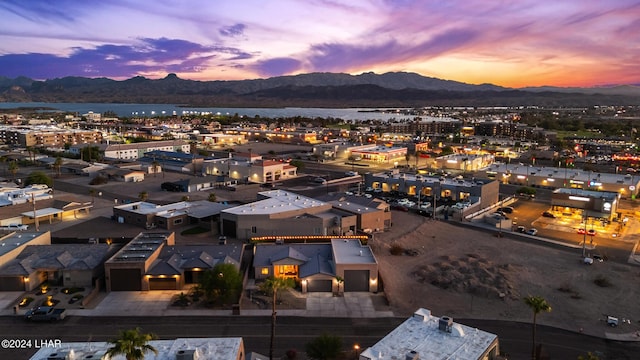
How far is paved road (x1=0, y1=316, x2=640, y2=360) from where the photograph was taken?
77.7 feet

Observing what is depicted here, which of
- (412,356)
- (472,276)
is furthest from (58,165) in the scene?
(412,356)

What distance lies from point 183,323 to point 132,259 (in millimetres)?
7531

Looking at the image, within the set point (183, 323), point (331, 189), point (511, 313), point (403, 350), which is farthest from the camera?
point (331, 189)

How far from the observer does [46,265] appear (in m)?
30.8

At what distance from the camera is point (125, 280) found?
30.0 metres

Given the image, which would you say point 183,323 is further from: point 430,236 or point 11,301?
point 430,236

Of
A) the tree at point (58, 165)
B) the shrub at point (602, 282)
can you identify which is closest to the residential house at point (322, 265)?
the shrub at point (602, 282)

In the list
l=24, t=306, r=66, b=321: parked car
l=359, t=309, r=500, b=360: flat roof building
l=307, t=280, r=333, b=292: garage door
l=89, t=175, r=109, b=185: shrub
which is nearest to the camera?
l=359, t=309, r=500, b=360: flat roof building

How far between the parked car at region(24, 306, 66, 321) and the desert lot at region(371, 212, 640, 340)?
1928 cm

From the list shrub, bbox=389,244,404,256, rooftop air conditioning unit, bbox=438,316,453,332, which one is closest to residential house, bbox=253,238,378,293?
shrub, bbox=389,244,404,256

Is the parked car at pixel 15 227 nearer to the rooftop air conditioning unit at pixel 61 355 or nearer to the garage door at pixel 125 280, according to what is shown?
the garage door at pixel 125 280

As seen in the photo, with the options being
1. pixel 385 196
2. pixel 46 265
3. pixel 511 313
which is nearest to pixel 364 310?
pixel 511 313

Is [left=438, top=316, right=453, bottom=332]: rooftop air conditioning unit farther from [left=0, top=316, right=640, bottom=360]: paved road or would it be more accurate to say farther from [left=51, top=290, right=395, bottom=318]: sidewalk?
[left=51, top=290, right=395, bottom=318]: sidewalk

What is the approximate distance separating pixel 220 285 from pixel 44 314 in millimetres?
9642
